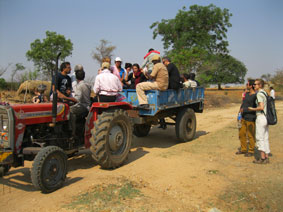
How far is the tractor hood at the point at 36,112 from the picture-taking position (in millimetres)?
4295

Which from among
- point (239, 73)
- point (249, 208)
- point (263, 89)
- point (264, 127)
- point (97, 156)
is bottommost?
point (249, 208)

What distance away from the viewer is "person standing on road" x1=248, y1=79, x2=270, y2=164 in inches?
232

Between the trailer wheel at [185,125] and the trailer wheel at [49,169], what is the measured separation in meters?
4.33

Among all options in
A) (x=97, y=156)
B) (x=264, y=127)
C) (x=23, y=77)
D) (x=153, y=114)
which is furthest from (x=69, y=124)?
(x=23, y=77)

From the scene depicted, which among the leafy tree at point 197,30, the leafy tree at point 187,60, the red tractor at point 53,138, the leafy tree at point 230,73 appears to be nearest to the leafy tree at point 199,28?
the leafy tree at point 197,30

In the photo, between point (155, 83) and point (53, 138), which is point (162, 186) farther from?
point (155, 83)

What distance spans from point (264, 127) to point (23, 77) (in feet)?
58.6

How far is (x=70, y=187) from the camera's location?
4.39 m

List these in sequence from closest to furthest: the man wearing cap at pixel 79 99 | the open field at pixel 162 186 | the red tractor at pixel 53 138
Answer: the open field at pixel 162 186
the red tractor at pixel 53 138
the man wearing cap at pixel 79 99

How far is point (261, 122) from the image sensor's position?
5.93 meters

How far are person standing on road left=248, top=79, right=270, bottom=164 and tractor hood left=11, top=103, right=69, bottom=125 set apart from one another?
4.27 m

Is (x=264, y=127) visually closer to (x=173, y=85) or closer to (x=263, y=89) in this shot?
(x=263, y=89)

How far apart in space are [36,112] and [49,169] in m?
1.03

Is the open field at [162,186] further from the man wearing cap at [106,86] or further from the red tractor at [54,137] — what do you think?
the man wearing cap at [106,86]
